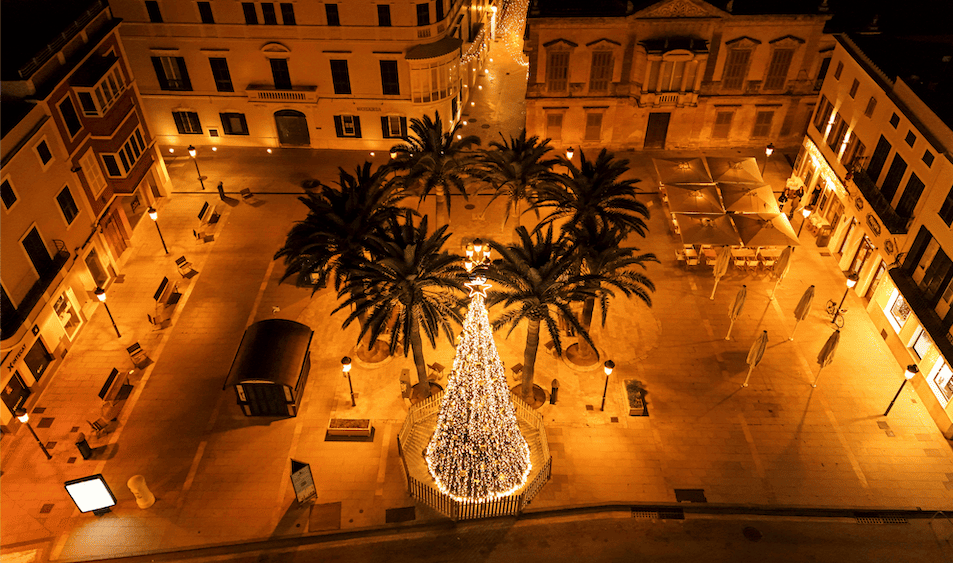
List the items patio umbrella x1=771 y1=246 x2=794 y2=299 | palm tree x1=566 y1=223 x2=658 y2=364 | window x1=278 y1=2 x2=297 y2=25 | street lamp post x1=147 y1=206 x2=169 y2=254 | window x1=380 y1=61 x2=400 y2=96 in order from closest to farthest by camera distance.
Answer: palm tree x1=566 y1=223 x2=658 y2=364, patio umbrella x1=771 y1=246 x2=794 y2=299, street lamp post x1=147 y1=206 x2=169 y2=254, window x1=278 y1=2 x2=297 y2=25, window x1=380 y1=61 x2=400 y2=96

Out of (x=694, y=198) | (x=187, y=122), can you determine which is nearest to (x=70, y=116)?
(x=187, y=122)

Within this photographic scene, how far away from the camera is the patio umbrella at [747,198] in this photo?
1434 inches

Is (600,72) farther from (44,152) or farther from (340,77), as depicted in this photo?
(44,152)

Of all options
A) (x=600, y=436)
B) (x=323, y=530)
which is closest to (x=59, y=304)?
(x=323, y=530)

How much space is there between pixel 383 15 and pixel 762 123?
27.6m

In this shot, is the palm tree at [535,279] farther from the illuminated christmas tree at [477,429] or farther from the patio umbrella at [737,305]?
the patio umbrella at [737,305]

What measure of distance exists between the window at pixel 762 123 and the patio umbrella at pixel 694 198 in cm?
1132

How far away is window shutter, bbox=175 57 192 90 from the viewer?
4316cm

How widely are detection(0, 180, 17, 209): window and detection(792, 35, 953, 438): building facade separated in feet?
131

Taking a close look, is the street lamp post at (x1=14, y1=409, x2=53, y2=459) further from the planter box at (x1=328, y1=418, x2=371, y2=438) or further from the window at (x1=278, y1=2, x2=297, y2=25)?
the window at (x1=278, y1=2, x2=297, y2=25)

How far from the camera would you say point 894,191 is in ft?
106

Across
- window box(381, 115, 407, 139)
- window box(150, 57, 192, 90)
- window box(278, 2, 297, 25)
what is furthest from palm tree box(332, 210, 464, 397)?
window box(150, 57, 192, 90)

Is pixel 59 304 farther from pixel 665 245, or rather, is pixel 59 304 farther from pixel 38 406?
pixel 665 245

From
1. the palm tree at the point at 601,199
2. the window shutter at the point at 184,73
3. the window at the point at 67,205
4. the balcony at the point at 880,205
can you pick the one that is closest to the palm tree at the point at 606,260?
the palm tree at the point at 601,199
